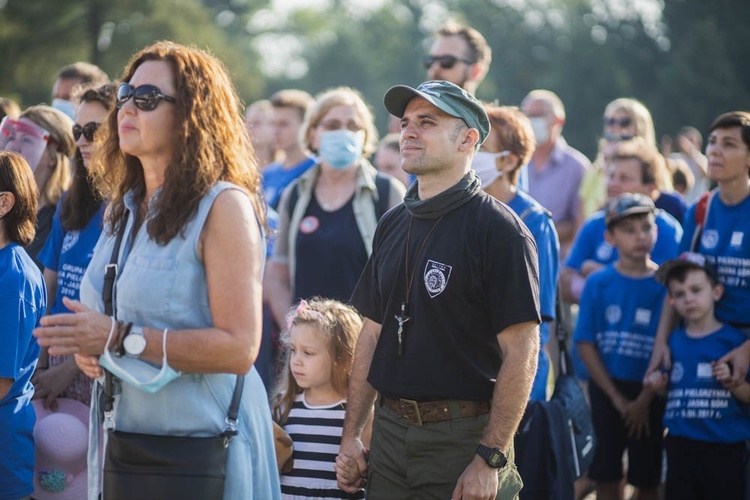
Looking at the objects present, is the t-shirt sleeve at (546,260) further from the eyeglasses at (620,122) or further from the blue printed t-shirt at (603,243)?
the eyeglasses at (620,122)

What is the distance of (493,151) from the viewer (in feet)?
16.3

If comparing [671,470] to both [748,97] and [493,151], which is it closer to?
[493,151]

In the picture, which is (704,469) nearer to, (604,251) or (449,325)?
(604,251)

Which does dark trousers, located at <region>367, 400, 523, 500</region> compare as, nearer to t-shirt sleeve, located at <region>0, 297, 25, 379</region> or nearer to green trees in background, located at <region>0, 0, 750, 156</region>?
t-shirt sleeve, located at <region>0, 297, 25, 379</region>

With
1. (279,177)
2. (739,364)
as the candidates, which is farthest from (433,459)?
(279,177)

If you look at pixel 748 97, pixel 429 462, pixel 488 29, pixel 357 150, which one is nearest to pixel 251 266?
pixel 429 462

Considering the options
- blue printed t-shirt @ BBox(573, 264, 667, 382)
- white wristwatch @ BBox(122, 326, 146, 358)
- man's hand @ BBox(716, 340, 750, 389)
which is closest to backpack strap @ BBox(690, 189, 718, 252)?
blue printed t-shirt @ BBox(573, 264, 667, 382)

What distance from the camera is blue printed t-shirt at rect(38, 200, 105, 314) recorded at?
4.75m

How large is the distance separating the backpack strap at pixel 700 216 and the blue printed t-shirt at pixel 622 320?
0.48 m

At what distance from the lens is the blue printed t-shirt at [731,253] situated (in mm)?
5395

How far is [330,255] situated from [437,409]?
2239 mm

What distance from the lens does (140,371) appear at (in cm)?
297

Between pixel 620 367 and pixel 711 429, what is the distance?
0.82 metres

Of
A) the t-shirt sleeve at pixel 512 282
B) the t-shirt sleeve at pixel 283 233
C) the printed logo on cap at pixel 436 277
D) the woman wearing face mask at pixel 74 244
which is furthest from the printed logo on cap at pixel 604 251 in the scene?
the woman wearing face mask at pixel 74 244
